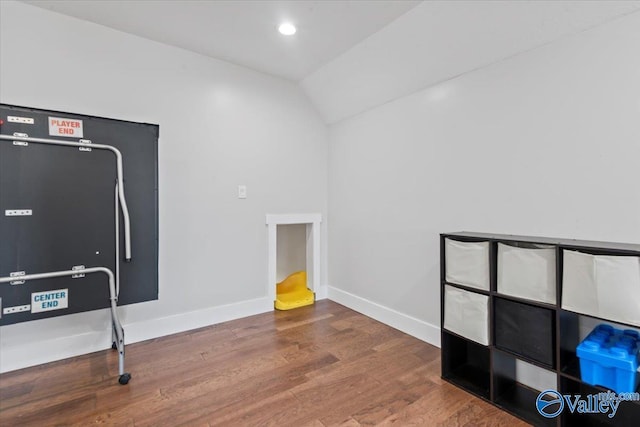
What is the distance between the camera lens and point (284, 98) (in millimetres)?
3309

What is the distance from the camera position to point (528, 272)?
5.29 ft

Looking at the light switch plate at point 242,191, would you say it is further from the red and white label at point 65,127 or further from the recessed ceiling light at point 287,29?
the recessed ceiling light at point 287,29

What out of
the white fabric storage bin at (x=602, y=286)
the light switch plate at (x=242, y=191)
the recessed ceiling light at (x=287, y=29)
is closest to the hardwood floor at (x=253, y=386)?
the white fabric storage bin at (x=602, y=286)

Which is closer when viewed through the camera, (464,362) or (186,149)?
(464,362)

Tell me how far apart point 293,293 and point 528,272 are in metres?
2.51

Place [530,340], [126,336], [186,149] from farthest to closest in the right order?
[186,149], [126,336], [530,340]

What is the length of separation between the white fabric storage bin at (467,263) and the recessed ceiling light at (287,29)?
77.4 inches

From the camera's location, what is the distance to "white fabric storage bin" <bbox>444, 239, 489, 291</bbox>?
5.89 feet

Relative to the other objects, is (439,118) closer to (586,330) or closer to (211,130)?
(586,330)

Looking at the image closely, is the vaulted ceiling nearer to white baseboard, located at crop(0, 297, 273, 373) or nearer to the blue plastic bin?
the blue plastic bin

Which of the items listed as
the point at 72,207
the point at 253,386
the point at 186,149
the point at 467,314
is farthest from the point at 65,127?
the point at 467,314

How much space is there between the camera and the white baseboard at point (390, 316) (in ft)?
8.10

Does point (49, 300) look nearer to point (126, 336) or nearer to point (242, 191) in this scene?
point (126, 336)

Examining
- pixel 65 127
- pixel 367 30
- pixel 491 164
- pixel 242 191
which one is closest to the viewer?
pixel 65 127
